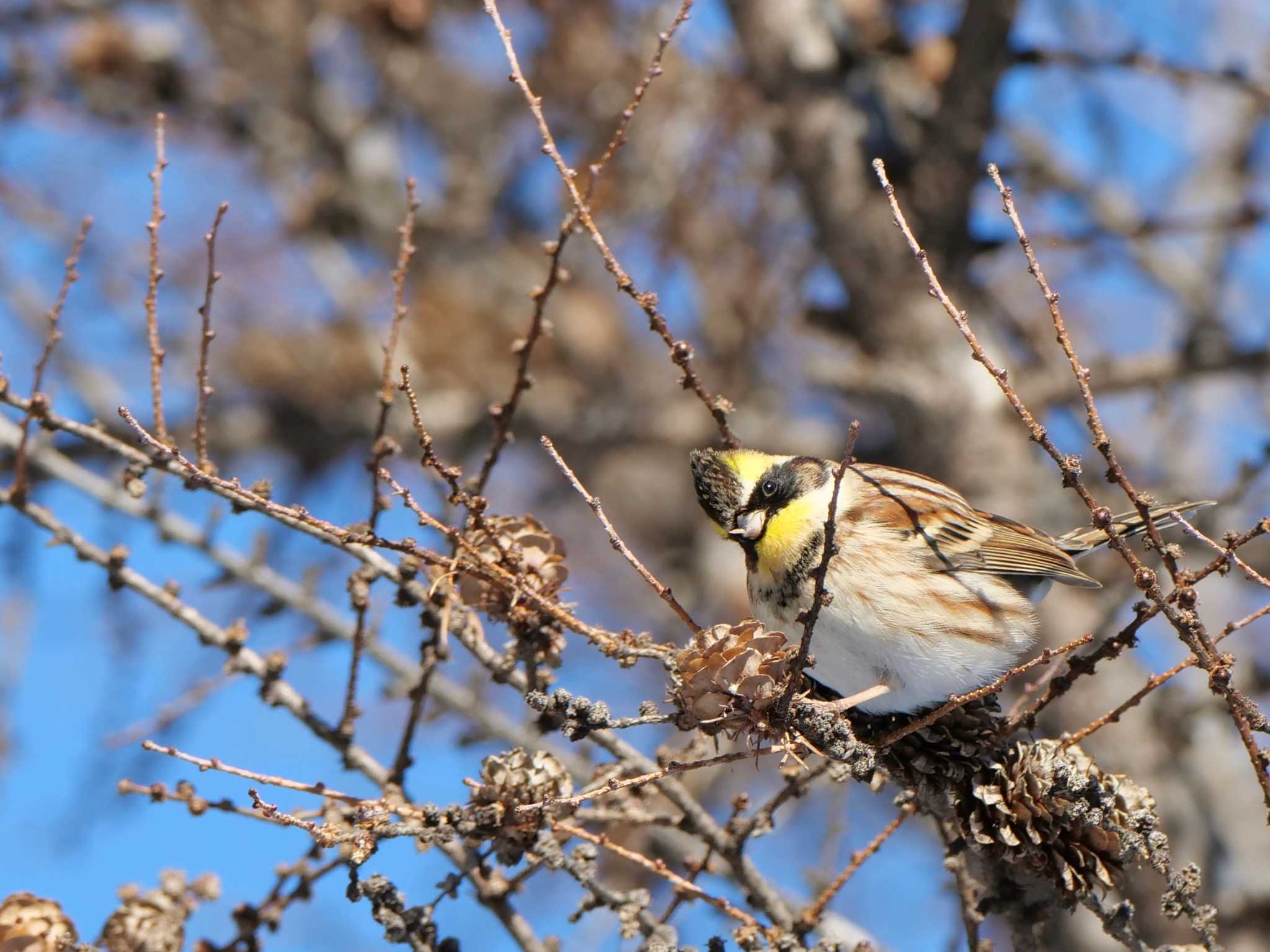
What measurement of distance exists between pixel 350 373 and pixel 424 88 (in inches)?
104

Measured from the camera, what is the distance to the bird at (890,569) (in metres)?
2.74

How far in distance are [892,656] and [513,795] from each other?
92 centimetres

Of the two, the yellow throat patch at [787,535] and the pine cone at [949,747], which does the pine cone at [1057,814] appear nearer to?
the pine cone at [949,747]

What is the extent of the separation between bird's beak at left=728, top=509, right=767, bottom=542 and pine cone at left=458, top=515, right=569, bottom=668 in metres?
0.58

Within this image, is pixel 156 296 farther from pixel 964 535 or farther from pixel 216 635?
pixel 964 535

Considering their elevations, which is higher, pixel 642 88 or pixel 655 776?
pixel 642 88

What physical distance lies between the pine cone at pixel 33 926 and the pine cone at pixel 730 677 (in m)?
1.24

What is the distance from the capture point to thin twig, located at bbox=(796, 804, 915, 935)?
2.33m

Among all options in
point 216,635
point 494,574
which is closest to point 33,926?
point 216,635

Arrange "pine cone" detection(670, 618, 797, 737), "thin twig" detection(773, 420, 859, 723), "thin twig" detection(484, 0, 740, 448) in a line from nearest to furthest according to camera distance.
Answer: "thin twig" detection(773, 420, 859, 723)
"pine cone" detection(670, 618, 797, 737)
"thin twig" detection(484, 0, 740, 448)

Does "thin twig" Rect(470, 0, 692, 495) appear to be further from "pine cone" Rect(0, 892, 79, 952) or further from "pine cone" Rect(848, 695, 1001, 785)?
"pine cone" Rect(0, 892, 79, 952)

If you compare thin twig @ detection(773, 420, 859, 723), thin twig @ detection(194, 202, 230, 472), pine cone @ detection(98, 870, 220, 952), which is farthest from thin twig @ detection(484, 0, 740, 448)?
pine cone @ detection(98, 870, 220, 952)

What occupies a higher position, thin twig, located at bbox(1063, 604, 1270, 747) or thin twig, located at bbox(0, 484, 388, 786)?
thin twig, located at bbox(0, 484, 388, 786)

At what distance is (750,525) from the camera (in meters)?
2.99
